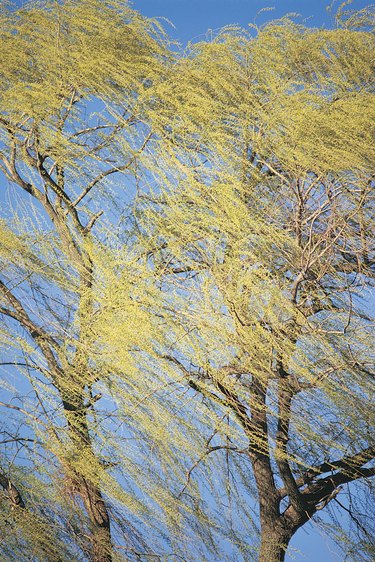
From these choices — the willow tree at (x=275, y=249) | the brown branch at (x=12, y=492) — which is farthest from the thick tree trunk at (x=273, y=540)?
the brown branch at (x=12, y=492)

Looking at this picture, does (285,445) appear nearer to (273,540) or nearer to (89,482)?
(273,540)

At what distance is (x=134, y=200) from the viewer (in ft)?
10.3

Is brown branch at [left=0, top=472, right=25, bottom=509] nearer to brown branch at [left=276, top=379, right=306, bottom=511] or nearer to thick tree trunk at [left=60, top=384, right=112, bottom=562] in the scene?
thick tree trunk at [left=60, top=384, right=112, bottom=562]

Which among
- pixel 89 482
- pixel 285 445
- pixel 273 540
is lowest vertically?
pixel 89 482

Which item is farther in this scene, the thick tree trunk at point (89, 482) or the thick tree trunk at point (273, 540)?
the thick tree trunk at point (273, 540)

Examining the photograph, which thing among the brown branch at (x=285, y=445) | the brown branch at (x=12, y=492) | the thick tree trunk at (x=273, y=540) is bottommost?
the brown branch at (x=12, y=492)

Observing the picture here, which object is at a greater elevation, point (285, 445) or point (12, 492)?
point (285, 445)

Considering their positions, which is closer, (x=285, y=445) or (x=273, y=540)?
(x=285, y=445)

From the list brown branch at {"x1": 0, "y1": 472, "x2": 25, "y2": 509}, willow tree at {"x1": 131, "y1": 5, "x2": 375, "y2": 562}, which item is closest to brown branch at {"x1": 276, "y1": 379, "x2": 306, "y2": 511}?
willow tree at {"x1": 131, "y1": 5, "x2": 375, "y2": 562}

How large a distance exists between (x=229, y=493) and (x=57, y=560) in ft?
2.53

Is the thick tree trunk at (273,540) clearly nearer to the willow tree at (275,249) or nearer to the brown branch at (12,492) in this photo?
the willow tree at (275,249)

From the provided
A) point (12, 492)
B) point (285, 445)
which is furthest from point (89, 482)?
point (285, 445)

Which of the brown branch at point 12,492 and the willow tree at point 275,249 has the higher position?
the willow tree at point 275,249

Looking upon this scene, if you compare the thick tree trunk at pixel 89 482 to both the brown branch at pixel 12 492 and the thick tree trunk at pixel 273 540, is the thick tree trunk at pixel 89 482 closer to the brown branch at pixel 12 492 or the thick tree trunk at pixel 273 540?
the brown branch at pixel 12 492
